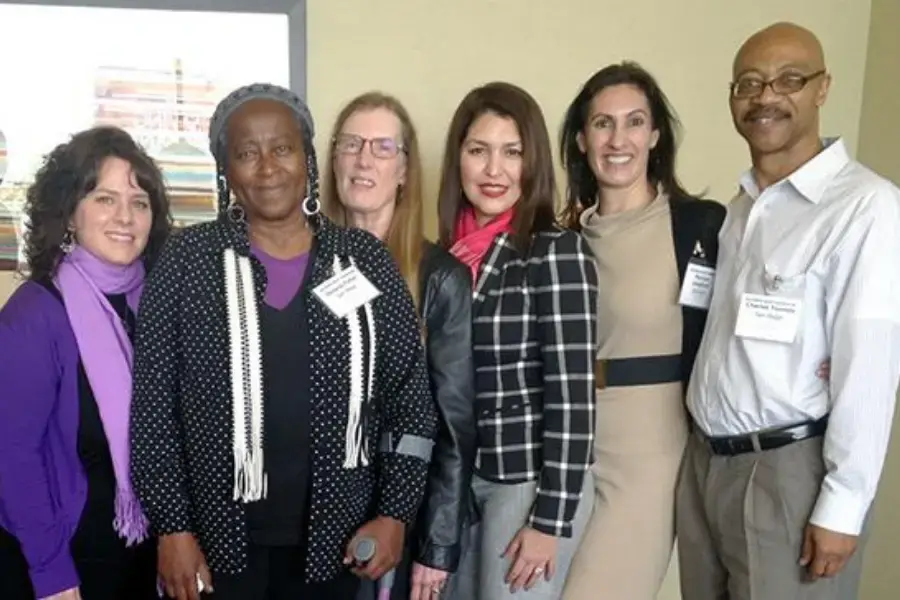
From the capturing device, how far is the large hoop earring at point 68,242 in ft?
5.67

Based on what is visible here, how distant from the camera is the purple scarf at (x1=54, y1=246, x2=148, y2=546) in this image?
1.63 meters

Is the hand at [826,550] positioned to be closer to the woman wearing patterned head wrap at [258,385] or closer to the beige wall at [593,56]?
the woman wearing patterned head wrap at [258,385]

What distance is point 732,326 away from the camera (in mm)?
1678

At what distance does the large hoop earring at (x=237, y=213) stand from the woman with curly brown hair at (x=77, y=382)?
0.30m

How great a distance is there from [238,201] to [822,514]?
1.27m

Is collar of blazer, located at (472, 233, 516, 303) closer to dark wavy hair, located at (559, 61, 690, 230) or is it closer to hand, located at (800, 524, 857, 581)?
dark wavy hair, located at (559, 61, 690, 230)

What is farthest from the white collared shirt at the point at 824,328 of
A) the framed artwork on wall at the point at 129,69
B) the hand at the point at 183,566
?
the framed artwork on wall at the point at 129,69

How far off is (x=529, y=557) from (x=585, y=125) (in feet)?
3.32

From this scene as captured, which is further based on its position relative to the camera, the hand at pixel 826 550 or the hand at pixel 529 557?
the hand at pixel 529 557

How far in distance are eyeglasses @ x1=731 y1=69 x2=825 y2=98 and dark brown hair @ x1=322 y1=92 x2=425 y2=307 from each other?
0.75 m

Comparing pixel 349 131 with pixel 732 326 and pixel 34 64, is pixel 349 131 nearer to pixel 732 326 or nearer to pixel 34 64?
pixel 732 326

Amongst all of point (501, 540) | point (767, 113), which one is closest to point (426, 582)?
point (501, 540)

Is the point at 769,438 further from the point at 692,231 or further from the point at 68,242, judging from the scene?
the point at 68,242

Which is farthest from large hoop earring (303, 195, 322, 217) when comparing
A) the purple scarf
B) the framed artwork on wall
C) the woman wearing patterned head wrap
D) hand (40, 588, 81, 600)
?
the framed artwork on wall
